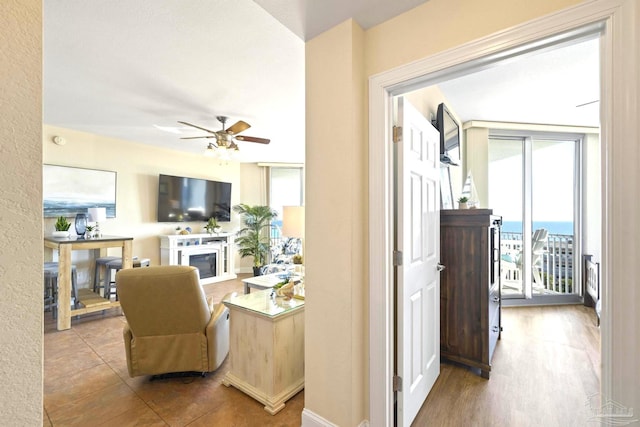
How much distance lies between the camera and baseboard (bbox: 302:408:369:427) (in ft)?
5.18

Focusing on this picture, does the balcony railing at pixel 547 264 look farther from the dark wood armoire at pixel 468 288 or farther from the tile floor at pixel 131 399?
the tile floor at pixel 131 399

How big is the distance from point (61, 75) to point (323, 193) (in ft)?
9.21

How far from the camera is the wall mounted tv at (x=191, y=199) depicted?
5279mm

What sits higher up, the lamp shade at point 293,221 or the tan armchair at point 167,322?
the lamp shade at point 293,221

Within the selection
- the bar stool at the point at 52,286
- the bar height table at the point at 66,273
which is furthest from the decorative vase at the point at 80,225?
the bar stool at the point at 52,286

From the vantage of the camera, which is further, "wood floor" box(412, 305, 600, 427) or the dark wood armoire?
the dark wood armoire

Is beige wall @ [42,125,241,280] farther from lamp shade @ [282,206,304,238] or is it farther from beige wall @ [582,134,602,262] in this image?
beige wall @ [582,134,602,262]

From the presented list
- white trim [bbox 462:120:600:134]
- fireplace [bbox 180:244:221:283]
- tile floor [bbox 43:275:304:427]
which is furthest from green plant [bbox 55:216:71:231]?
white trim [bbox 462:120:600:134]

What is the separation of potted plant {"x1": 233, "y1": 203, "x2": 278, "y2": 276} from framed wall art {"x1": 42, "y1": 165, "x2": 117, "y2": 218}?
236cm

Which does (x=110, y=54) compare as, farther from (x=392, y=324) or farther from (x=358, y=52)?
(x=392, y=324)

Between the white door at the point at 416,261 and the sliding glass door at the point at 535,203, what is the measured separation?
258 centimetres

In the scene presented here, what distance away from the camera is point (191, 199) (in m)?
5.65

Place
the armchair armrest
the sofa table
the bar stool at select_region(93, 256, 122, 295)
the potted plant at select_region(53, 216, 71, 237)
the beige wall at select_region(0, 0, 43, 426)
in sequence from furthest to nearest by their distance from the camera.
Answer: the bar stool at select_region(93, 256, 122, 295) < the potted plant at select_region(53, 216, 71, 237) < the armchair armrest < the sofa table < the beige wall at select_region(0, 0, 43, 426)

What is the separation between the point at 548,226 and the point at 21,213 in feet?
17.6
